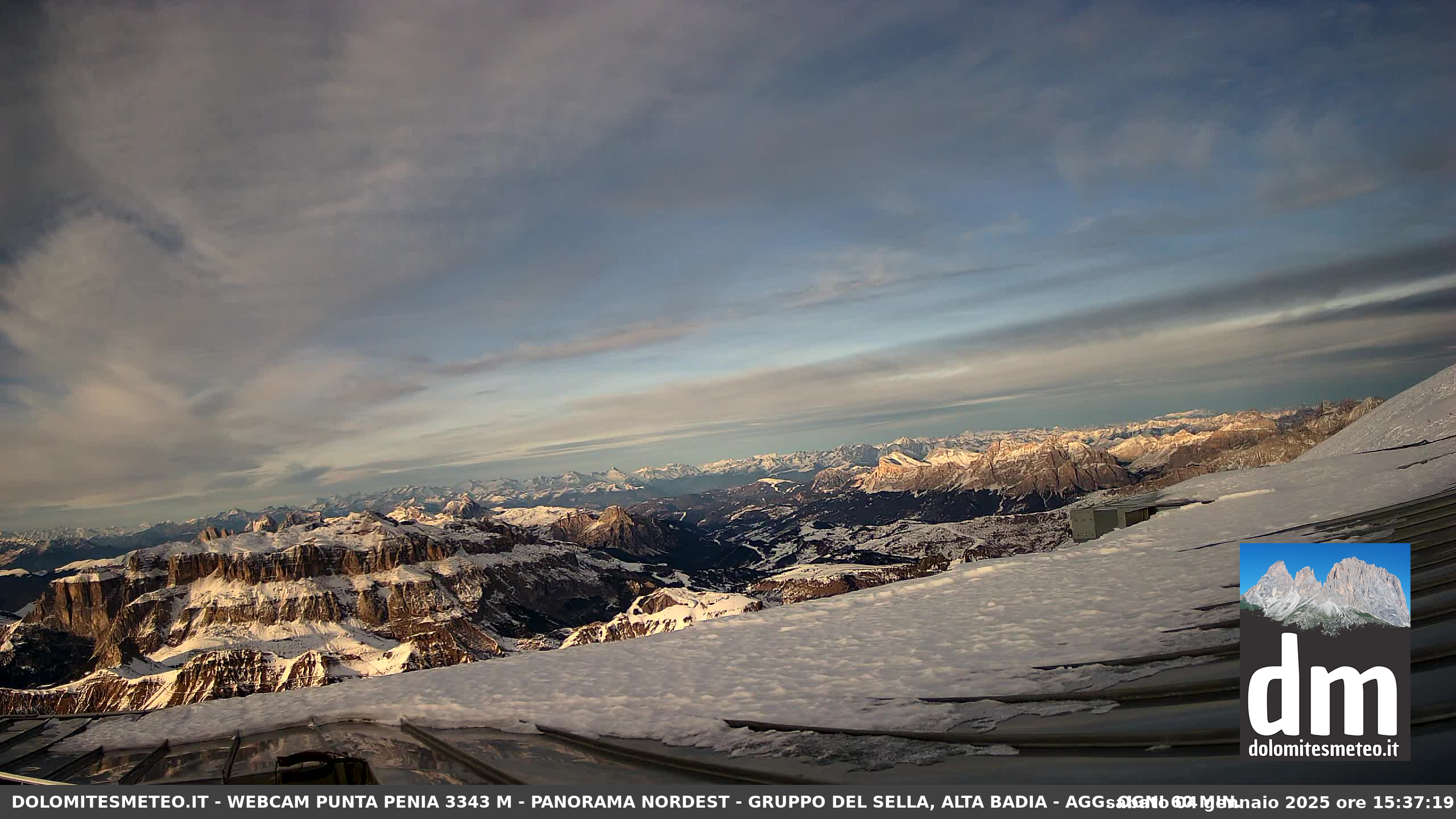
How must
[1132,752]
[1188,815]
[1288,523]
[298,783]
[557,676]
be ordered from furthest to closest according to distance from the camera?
[1288,523] → [557,676] → [298,783] → [1132,752] → [1188,815]

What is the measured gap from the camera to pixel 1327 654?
7703mm

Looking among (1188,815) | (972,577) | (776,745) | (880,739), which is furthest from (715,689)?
(972,577)

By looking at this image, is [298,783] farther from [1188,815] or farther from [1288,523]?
[1288,523]

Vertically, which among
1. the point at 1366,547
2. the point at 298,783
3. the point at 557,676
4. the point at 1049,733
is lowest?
the point at 557,676

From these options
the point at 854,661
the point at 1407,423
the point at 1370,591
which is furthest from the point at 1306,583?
the point at 1407,423

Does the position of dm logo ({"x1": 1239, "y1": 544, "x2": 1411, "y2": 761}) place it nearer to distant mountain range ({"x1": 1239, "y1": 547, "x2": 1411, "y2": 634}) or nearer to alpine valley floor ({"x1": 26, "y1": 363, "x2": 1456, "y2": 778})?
distant mountain range ({"x1": 1239, "y1": 547, "x2": 1411, "y2": 634})

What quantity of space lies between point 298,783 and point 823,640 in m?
12.1

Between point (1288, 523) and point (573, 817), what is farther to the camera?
point (1288, 523)

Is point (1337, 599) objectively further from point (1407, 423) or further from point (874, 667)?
point (1407, 423)

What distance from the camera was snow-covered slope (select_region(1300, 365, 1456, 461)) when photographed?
47.2 m

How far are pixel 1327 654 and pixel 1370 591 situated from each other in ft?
3.80

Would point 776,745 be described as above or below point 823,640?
above

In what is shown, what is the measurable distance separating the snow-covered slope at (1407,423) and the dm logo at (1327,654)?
152 feet

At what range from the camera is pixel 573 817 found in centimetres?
823
